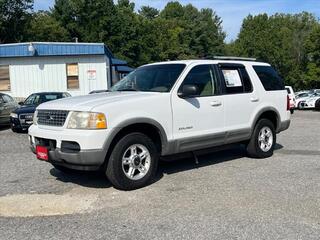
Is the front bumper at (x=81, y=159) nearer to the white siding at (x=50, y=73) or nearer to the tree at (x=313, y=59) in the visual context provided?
the white siding at (x=50, y=73)

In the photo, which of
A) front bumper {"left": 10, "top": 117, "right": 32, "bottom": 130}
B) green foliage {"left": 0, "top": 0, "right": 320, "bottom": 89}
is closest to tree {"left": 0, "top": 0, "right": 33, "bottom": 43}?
green foliage {"left": 0, "top": 0, "right": 320, "bottom": 89}

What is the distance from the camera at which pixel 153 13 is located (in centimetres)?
9231

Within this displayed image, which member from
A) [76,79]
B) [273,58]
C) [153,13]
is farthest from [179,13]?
[76,79]

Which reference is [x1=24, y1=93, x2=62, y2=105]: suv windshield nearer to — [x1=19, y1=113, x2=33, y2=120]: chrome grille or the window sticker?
[x1=19, y1=113, x2=33, y2=120]: chrome grille

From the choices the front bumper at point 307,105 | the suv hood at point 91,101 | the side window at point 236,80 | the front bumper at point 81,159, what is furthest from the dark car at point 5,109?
the front bumper at point 307,105

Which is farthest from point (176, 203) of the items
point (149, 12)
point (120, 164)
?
point (149, 12)

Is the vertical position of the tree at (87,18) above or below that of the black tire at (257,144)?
above

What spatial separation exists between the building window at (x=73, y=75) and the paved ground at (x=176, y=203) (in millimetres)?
16875

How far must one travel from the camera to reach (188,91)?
6875 mm

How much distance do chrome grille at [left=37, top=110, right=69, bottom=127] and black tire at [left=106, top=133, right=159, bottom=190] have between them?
2.76 ft

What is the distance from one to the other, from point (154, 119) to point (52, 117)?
1.47 metres

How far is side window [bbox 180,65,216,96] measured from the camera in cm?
729

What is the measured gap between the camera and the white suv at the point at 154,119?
6.08m

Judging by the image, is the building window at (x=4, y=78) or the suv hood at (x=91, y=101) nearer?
the suv hood at (x=91, y=101)
